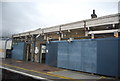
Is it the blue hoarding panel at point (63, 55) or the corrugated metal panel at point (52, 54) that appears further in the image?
the corrugated metal panel at point (52, 54)

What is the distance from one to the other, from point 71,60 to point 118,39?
4.79m

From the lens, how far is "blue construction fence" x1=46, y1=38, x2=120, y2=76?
9.18 m

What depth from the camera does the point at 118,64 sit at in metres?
8.93

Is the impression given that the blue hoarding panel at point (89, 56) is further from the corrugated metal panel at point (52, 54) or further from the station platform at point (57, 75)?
the corrugated metal panel at point (52, 54)

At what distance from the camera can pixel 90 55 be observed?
1050cm

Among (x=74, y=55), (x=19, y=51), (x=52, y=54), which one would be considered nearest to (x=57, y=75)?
(x=74, y=55)

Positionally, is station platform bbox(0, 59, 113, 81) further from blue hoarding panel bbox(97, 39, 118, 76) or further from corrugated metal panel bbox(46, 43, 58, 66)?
corrugated metal panel bbox(46, 43, 58, 66)

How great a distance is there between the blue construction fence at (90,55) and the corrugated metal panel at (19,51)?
7.91 m

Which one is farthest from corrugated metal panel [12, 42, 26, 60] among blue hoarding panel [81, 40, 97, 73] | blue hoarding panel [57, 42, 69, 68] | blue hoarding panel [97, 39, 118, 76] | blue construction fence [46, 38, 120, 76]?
blue hoarding panel [97, 39, 118, 76]

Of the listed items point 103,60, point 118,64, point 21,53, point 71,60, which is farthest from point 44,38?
point 118,64

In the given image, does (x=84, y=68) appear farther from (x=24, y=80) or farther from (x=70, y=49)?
(x=24, y=80)

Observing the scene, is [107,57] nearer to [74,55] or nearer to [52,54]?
[74,55]

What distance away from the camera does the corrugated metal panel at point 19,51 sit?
20.1 metres

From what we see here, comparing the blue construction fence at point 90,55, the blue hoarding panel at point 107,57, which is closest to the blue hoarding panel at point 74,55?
the blue construction fence at point 90,55
